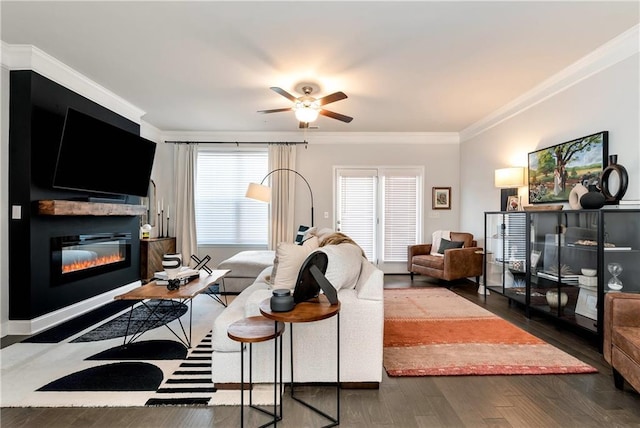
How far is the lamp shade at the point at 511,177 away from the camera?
4.24m

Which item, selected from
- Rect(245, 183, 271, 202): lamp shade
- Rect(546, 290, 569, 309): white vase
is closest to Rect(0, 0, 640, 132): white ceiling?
Rect(245, 183, 271, 202): lamp shade

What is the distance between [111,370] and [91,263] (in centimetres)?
211

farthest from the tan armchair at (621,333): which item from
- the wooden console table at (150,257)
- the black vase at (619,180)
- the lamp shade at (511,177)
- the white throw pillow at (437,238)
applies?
the wooden console table at (150,257)

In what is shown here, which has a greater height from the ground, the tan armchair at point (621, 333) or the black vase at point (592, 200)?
the black vase at point (592, 200)

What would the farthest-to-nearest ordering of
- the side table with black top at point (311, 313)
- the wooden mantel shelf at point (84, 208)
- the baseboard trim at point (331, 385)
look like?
the wooden mantel shelf at point (84, 208)
the baseboard trim at point (331, 385)
the side table with black top at point (311, 313)

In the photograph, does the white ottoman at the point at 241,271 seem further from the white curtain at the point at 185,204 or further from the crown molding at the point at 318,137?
the crown molding at the point at 318,137

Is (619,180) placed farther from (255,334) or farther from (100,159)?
(100,159)

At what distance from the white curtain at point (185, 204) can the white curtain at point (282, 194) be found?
1485 millimetres

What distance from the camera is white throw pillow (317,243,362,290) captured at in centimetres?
216

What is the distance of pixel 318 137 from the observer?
20.3ft

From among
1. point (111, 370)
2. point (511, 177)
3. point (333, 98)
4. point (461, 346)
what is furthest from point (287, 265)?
point (511, 177)

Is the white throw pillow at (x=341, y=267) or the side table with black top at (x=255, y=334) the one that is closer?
the side table with black top at (x=255, y=334)

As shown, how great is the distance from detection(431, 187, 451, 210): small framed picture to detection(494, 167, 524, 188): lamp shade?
1.90 metres

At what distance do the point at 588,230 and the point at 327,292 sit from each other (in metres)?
2.65
